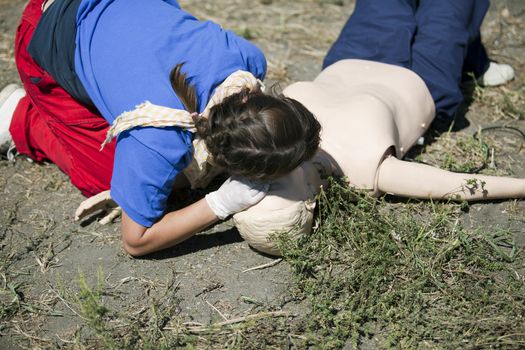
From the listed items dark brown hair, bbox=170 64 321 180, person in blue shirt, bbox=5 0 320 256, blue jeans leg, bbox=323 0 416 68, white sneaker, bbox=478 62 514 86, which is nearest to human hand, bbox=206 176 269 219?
person in blue shirt, bbox=5 0 320 256

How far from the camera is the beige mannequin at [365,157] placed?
2320 mm

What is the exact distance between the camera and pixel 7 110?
10.0ft

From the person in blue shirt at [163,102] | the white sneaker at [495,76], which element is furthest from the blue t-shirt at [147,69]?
the white sneaker at [495,76]

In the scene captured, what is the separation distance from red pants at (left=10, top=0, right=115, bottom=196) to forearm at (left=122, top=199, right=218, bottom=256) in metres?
0.44

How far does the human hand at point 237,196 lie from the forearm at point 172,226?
0.04 meters

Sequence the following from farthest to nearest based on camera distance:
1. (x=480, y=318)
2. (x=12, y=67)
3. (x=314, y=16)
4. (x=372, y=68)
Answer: (x=314, y=16) < (x=12, y=67) < (x=372, y=68) < (x=480, y=318)

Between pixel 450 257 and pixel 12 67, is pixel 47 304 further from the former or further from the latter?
pixel 12 67

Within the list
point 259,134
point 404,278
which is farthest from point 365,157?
point 259,134

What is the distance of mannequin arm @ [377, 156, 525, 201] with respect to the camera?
8.31 ft

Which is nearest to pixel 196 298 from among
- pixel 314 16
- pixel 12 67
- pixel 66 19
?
pixel 66 19

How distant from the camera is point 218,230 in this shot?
265 centimetres

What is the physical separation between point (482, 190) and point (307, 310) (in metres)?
0.89

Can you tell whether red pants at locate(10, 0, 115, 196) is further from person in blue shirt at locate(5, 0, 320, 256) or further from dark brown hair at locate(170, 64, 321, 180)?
dark brown hair at locate(170, 64, 321, 180)

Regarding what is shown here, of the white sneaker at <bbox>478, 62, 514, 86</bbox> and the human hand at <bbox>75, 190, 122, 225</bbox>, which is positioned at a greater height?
the white sneaker at <bbox>478, 62, 514, 86</bbox>
